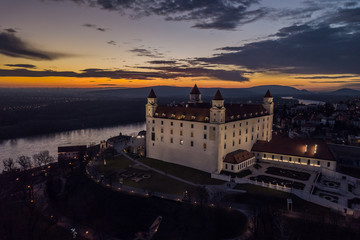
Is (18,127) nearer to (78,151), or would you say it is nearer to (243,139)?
(78,151)

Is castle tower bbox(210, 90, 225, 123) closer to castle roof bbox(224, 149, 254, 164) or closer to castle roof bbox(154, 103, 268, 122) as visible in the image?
castle roof bbox(154, 103, 268, 122)

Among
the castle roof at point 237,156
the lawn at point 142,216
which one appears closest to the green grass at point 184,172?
the castle roof at point 237,156

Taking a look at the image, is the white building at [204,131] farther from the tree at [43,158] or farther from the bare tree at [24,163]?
the bare tree at [24,163]

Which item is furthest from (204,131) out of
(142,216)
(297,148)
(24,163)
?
(24,163)

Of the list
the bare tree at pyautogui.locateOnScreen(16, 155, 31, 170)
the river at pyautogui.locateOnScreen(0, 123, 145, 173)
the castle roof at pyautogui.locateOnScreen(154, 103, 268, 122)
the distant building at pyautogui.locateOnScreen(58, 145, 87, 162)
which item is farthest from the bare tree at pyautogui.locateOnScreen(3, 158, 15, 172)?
the castle roof at pyautogui.locateOnScreen(154, 103, 268, 122)

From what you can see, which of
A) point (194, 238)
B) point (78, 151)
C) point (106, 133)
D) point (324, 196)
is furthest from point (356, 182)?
point (106, 133)
